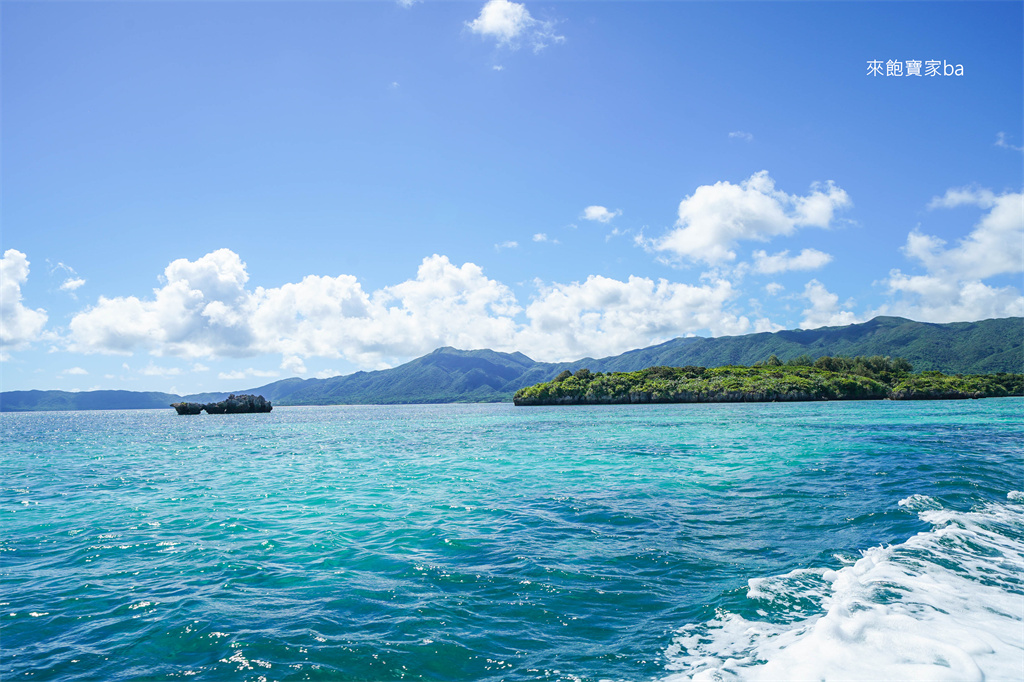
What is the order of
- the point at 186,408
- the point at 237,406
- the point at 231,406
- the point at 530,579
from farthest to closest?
the point at 237,406 → the point at 231,406 → the point at 186,408 → the point at 530,579

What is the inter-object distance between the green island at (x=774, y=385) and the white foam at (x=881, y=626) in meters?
144

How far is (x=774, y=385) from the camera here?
462 ft

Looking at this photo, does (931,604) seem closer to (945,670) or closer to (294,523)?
(945,670)

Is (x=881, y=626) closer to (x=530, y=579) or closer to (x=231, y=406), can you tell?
(x=530, y=579)

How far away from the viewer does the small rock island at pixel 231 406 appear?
15762 centimetres

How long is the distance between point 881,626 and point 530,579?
5.61m

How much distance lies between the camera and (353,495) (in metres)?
19.6

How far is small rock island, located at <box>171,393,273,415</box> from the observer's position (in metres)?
158

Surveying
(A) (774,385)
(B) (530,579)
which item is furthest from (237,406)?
(B) (530,579)

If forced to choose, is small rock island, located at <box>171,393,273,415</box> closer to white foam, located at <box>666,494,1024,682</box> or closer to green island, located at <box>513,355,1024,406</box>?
green island, located at <box>513,355,1024,406</box>

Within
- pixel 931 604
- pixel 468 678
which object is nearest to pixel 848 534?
pixel 931 604

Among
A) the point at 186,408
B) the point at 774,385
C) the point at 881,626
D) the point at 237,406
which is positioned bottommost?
the point at 237,406

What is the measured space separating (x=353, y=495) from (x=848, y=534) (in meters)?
16.2

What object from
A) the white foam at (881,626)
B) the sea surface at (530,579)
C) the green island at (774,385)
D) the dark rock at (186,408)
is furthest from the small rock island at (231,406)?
the white foam at (881,626)
